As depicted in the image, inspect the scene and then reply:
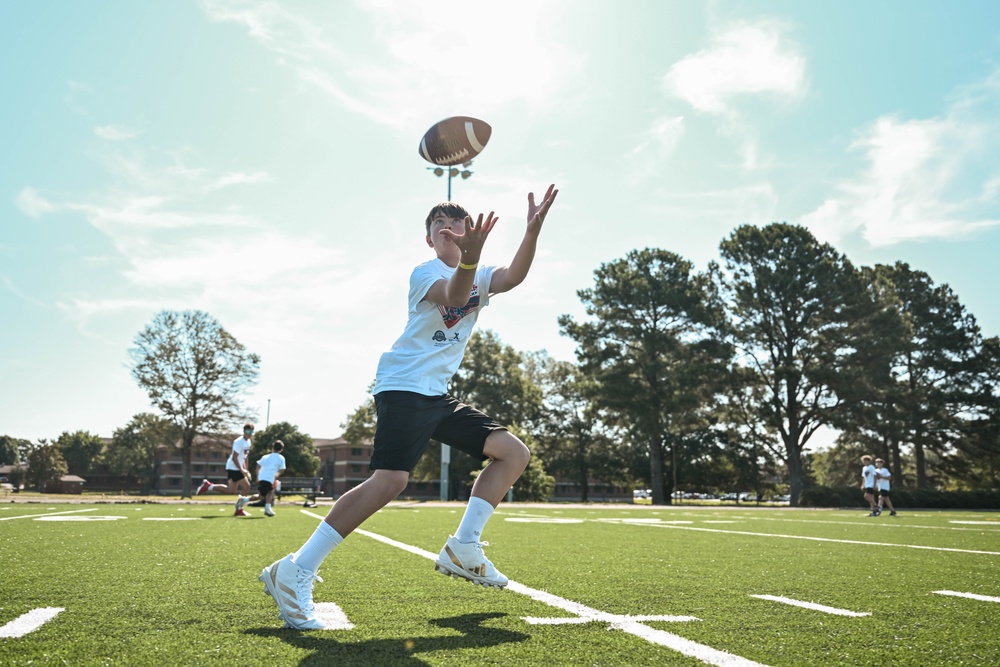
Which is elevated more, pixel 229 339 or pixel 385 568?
pixel 229 339

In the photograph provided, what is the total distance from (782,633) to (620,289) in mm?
46253

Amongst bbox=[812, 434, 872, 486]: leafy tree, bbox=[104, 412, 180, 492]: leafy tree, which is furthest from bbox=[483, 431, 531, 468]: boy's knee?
bbox=[104, 412, 180, 492]: leafy tree

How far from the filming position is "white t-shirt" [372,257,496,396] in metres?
3.56

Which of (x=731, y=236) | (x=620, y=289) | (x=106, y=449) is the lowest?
(x=106, y=449)

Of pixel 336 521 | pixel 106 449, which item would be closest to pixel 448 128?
pixel 336 521

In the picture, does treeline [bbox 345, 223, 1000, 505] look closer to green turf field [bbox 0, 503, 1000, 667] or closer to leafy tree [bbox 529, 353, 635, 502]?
leafy tree [bbox 529, 353, 635, 502]

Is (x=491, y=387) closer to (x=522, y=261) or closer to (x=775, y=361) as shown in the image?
(x=775, y=361)

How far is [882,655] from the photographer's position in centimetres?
240

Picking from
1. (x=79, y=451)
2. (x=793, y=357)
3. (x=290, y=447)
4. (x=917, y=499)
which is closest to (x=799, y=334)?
(x=793, y=357)

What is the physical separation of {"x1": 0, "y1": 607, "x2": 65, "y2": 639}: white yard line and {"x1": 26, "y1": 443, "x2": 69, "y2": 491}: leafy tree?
93.8 metres

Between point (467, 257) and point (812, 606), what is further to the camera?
point (812, 606)

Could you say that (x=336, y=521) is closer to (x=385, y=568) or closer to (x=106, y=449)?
(x=385, y=568)

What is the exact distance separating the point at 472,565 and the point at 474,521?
23 centimetres

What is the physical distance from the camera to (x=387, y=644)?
2.57 m
